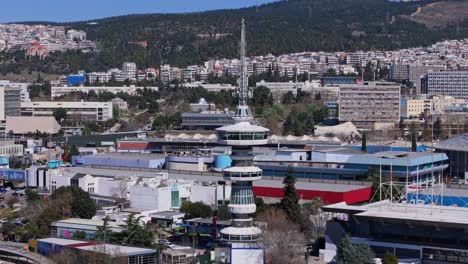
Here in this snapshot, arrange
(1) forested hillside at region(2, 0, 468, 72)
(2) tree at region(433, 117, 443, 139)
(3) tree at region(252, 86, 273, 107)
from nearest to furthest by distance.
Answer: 1. (2) tree at region(433, 117, 443, 139)
2. (3) tree at region(252, 86, 273, 107)
3. (1) forested hillside at region(2, 0, 468, 72)

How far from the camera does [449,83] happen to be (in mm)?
64125

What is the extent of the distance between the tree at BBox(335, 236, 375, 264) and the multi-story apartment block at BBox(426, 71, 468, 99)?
44404 mm

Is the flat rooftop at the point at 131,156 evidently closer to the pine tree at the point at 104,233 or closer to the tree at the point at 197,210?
the tree at the point at 197,210

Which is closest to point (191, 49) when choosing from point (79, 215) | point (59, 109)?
point (59, 109)

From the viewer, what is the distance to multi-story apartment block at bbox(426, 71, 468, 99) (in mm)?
63406

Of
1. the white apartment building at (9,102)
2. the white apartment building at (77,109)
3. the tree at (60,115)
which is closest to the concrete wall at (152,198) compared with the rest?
the white apartment building at (9,102)

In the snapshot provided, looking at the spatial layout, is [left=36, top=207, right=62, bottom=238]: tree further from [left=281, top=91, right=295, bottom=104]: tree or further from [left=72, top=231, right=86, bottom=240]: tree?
[left=281, top=91, right=295, bottom=104]: tree

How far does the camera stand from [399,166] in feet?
102

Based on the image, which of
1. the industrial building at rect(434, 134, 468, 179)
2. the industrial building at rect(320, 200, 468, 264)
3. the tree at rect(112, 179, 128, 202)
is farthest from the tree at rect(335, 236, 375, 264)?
the industrial building at rect(434, 134, 468, 179)

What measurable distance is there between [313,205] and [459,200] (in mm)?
3432

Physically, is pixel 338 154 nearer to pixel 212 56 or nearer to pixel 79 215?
pixel 79 215

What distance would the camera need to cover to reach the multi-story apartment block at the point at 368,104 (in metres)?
49.6

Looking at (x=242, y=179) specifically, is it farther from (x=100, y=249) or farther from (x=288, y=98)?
(x=288, y=98)

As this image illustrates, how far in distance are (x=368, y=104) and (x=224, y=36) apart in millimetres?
37571
